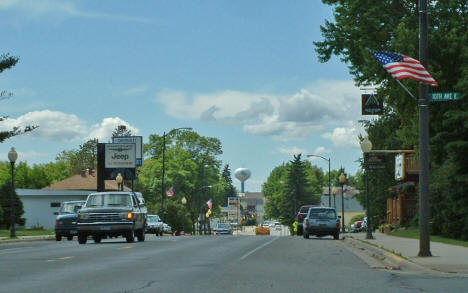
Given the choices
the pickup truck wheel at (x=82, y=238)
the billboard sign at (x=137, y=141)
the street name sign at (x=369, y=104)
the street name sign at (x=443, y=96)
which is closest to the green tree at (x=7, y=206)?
the billboard sign at (x=137, y=141)

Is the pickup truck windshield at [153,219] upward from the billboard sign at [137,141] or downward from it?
downward

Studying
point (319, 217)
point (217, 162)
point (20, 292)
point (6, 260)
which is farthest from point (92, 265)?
point (217, 162)

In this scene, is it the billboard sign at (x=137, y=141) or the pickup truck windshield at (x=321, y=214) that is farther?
the billboard sign at (x=137, y=141)

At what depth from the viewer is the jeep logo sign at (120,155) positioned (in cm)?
7544

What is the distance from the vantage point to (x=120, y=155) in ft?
249

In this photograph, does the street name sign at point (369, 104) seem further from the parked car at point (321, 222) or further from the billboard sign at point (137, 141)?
the billboard sign at point (137, 141)

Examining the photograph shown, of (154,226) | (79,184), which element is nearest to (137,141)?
(79,184)

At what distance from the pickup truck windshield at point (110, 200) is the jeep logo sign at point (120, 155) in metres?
43.4

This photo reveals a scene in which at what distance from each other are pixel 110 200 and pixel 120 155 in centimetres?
4424

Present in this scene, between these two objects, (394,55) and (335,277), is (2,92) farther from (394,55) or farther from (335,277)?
(335,277)

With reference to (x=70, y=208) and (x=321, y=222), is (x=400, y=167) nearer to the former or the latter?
(x=321, y=222)

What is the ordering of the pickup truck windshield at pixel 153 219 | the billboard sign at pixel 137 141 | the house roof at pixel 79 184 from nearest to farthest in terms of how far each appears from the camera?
1. the pickup truck windshield at pixel 153 219
2. the billboard sign at pixel 137 141
3. the house roof at pixel 79 184

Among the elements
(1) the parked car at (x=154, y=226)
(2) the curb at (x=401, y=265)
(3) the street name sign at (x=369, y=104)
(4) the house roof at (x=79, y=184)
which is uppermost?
(3) the street name sign at (x=369, y=104)

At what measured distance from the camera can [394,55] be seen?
21000 mm
